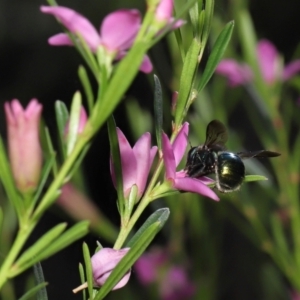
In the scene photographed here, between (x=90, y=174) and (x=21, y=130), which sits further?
(x=90, y=174)

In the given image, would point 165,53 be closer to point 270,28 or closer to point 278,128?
point 278,128

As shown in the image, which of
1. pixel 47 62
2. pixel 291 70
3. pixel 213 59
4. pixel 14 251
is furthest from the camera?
pixel 47 62

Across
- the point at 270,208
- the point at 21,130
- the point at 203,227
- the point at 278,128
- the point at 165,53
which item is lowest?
the point at 270,208

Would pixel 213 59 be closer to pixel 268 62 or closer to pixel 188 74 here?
pixel 188 74

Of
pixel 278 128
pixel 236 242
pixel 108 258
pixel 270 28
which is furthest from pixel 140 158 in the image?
pixel 270 28

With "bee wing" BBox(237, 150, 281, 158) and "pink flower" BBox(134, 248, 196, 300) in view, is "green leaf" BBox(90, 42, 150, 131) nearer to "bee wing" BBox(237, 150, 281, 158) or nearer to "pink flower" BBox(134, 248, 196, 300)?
"bee wing" BBox(237, 150, 281, 158)

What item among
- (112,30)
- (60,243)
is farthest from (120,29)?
(60,243)

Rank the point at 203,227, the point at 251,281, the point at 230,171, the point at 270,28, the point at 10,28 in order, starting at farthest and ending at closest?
the point at 270,28 < the point at 10,28 < the point at 251,281 < the point at 203,227 < the point at 230,171
